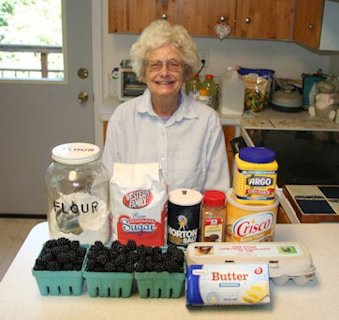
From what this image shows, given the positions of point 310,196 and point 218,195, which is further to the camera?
point 310,196

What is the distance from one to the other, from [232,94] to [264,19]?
19.1 inches

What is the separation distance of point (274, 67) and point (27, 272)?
2.55m

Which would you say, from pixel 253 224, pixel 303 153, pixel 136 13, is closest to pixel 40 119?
pixel 136 13

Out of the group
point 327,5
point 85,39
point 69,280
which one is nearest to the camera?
point 69,280

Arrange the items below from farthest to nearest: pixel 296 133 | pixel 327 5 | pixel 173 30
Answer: pixel 296 133
pixel 327 5
pixel 173 30

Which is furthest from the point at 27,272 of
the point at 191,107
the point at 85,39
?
the point at 85,39

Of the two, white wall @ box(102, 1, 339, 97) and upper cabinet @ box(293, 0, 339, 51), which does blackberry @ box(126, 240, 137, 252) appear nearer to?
upper cabinet @ box(293, 0, 339, 51)

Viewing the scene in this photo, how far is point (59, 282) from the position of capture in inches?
37.5

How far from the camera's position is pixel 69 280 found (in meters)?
0.95

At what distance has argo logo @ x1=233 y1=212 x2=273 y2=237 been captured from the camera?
1.04 meters

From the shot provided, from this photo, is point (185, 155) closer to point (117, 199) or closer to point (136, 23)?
point (117, 199)

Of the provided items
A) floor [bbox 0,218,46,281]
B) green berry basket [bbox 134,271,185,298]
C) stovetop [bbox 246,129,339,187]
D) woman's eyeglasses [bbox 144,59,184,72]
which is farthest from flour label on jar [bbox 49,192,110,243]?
floor [bbox 0,218,46,281]

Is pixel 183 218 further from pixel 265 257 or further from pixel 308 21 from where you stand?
pixel 308 21

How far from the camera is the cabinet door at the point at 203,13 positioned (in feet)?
8.76
